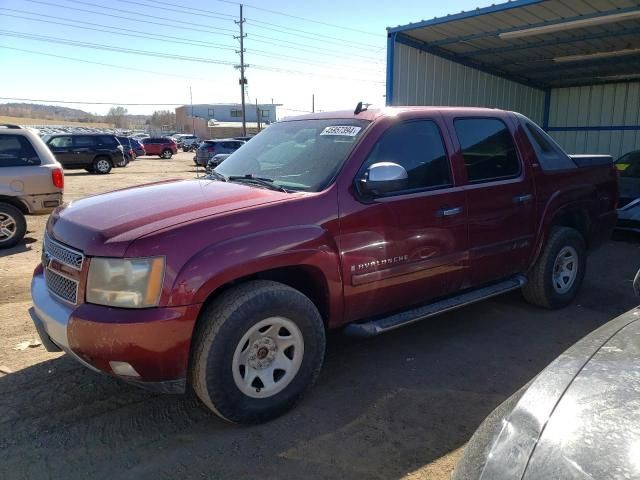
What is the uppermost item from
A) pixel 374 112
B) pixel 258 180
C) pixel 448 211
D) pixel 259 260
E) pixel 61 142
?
pixel 374 112

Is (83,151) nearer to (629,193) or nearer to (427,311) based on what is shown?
(629,193)

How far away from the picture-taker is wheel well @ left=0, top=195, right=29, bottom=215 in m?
7.73

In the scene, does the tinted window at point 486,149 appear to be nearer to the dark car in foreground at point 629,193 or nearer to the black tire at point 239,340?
the black tire at point 239,340

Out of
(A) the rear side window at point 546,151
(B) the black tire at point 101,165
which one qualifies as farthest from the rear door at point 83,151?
(A) the rear side window at point 546,151

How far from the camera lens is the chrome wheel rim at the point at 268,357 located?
2.98 meters

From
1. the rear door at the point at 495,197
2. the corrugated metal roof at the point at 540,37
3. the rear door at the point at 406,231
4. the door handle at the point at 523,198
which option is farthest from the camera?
the corrugated metal roof at the point at 540,37

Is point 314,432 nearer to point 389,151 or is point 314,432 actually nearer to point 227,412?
point 227,412

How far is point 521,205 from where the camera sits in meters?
4.52

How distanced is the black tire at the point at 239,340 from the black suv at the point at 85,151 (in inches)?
885

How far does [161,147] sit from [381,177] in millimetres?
37936

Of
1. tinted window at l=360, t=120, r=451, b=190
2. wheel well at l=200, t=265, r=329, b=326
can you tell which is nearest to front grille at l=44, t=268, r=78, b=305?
wheel well at l=200, t=265, r=329, b=326

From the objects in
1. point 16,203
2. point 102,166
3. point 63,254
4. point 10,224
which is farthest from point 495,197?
point 102,166

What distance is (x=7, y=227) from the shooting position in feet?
25.8

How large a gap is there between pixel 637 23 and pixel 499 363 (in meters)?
8.98
